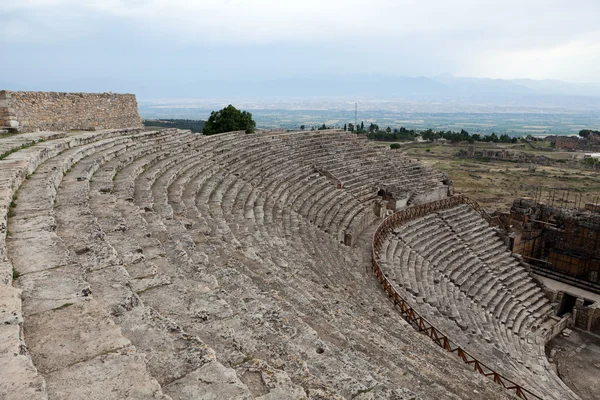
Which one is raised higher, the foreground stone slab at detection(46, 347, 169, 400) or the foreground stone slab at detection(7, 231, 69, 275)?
the foreground stone slab at detection(7, 231, 69, 275)

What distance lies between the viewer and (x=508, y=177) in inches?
1729

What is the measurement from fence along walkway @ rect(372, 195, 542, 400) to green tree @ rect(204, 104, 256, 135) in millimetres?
15619

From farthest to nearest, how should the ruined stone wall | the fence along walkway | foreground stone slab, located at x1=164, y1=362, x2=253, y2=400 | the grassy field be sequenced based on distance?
the grassy field
the ruined stone wall
the fence along walkway
foreground stone slab, located at x1=164, y1=362, x2=253, y2=400

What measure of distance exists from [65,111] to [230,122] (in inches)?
611

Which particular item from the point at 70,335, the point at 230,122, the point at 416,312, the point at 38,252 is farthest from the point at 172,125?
the point at 70,335

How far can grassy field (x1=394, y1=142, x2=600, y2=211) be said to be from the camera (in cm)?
3556

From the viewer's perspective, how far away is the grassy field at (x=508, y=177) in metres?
35.6

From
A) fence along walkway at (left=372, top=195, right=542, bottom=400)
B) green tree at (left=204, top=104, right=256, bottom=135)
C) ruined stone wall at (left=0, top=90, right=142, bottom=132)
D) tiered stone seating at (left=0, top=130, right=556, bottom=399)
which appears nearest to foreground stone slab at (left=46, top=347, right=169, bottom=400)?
tiered stone seating at (left=0, top=130, right=556, bottom=399)

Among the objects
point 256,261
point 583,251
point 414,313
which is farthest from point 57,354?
point 583,251

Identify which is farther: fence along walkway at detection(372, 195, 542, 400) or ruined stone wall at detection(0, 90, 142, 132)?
ruined stone wall at detection(0, 90, 142, 132)

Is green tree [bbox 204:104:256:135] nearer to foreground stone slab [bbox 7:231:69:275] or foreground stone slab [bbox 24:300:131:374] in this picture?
foreground stone slab [bbox 7:231:69:275]

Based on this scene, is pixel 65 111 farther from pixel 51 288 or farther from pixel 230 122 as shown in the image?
pixel 230 122

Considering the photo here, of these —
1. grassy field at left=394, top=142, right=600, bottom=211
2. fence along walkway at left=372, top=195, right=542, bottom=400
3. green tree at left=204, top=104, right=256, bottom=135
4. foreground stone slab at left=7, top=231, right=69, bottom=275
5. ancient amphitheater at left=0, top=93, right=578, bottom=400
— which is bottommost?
grassy field at left=394, top=142, right=600, bottom=211

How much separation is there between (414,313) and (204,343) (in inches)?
295
